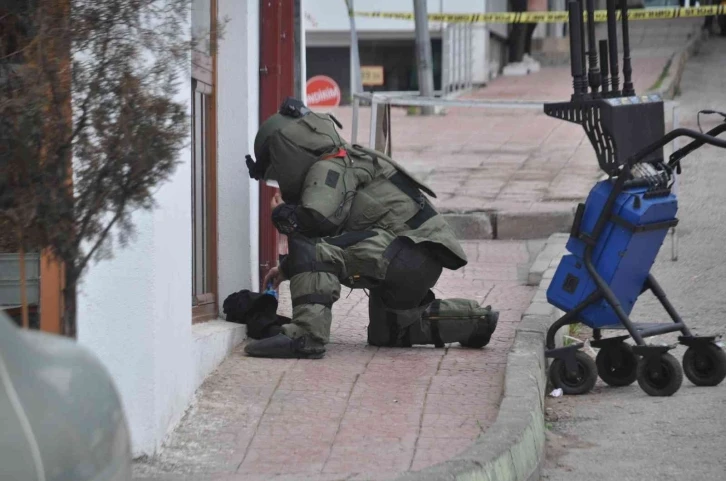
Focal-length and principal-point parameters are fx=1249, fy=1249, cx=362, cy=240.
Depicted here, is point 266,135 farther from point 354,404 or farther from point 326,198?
point 354,404

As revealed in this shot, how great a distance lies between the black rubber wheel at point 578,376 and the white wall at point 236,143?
1.73 m

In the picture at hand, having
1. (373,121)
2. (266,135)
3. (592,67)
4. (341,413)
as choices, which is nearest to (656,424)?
(341,413)

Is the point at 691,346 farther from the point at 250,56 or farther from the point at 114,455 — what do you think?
the point at 114,455

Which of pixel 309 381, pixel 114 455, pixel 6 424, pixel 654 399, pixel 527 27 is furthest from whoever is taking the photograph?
pixel 527 27

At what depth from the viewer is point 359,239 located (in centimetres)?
634

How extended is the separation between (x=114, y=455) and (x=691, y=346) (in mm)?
4339

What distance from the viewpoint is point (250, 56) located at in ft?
22.0

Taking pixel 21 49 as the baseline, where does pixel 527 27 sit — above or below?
above

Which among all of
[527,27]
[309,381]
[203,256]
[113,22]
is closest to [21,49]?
A: [113,22]

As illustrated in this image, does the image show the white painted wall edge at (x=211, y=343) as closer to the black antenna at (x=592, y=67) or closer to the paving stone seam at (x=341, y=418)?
the paving stone seam at (x=341, y=418)

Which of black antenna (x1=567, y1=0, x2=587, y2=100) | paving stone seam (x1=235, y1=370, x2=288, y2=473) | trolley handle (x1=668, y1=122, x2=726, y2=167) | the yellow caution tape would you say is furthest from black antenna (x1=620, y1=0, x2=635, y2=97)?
the yellow caution tape

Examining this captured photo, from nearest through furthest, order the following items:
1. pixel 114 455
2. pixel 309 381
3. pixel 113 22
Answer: pixel 114 455
pixel 113 22
pixel 309 381

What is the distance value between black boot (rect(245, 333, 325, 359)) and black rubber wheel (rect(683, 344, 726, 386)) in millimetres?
1891

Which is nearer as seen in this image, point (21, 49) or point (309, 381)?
point (21, 49)
